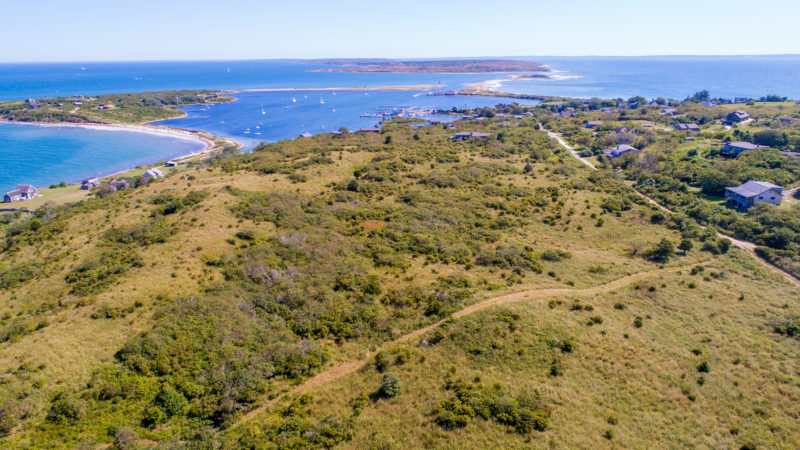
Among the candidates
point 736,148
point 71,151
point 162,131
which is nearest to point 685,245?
point 736,148

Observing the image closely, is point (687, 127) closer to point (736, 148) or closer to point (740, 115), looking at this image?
point (740, 115)

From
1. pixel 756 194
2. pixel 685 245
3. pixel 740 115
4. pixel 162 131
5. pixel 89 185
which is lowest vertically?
pixel 685 245

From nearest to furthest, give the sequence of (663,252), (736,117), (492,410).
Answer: (492,410)
(663,252)
(736,117)

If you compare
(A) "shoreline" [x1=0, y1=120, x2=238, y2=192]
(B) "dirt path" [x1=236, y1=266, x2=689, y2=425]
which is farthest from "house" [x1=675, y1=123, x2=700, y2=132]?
(A) "shoreline" [x1=0, y1=120, x2=238, y2=192]

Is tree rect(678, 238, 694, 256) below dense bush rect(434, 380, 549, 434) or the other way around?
the other way around

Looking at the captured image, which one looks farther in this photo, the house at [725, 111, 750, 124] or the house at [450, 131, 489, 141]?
the house at [725, 111, 750, 124]

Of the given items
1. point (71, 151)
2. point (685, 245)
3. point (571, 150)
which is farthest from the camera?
point (71, 151)

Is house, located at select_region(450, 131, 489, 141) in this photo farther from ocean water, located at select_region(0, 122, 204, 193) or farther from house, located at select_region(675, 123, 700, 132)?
ocean water, located at select_region(0, 122, 204, 193)
